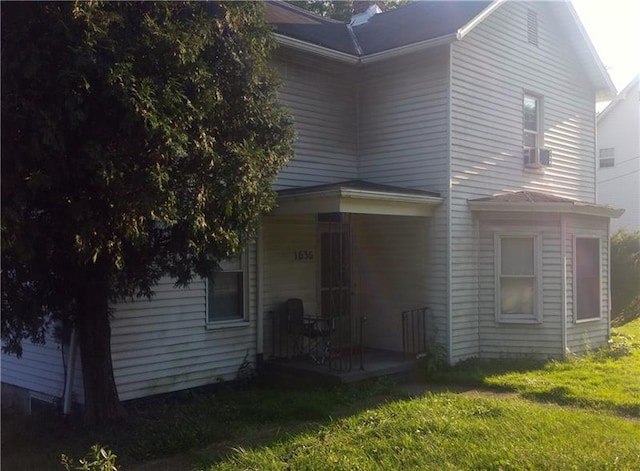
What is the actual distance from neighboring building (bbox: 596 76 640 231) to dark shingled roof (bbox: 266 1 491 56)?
55.2 ft

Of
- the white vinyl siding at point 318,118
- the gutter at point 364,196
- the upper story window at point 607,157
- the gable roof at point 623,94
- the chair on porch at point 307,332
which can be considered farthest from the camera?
the upper story window at point 607,157

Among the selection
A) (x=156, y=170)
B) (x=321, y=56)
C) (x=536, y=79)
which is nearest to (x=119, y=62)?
(x=156, y=170)

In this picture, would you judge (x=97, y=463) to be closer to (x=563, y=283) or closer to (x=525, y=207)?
(x=525, y=207)

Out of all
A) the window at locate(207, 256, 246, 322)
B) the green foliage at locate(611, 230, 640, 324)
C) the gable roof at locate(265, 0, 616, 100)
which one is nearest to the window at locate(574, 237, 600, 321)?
the gable roof at locate(265, 0, 616, 100)

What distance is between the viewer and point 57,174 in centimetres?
575

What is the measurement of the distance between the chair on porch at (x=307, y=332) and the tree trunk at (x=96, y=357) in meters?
3.57

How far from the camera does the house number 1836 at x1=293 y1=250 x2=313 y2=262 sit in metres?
11.8

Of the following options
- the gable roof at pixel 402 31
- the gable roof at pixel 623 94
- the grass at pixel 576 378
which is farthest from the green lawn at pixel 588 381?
the gable roof at pixel 623 94

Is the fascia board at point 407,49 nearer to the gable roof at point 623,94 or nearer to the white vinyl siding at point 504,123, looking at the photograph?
the white vinyl siding at point 504,123

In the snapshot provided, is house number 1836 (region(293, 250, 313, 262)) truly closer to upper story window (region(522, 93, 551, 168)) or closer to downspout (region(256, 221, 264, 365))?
downspout (region(256, 221, 264, 365))

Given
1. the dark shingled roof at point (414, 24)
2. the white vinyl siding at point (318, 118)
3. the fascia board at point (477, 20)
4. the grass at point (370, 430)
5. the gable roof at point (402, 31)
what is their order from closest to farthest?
the grass at point (370, 430) → the fascia board at point (477, 20) → the gable roof at point (402, 31) → the white vinyl siding at point (318, 118) → the dark shingled roof at point (414, 24)

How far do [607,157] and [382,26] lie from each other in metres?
18.5

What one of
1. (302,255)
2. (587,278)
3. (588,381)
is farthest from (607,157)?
(302,255)

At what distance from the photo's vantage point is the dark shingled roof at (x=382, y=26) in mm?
11953
